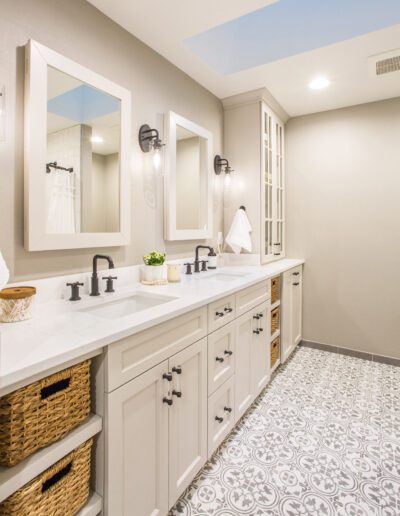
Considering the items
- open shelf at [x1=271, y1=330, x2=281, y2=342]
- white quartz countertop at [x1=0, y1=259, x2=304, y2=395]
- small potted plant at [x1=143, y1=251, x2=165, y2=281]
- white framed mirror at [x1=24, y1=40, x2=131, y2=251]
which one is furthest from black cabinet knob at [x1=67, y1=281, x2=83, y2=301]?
open shelf at [x1=271, y1=330, x2=281, y2=342]

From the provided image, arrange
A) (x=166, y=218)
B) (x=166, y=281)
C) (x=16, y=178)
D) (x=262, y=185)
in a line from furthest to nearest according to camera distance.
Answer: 1. (x=262, y=185)
2. (x=166, y=218)
3. (x=166, y=281)
4. (x=16, y=178)

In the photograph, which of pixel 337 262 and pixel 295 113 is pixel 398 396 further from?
pixel 295 113

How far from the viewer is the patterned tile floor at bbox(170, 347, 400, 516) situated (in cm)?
140

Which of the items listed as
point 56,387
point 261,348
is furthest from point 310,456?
point 56,387

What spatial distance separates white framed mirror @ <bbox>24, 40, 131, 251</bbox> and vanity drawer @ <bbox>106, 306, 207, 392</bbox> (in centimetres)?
67

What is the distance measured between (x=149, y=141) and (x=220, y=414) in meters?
1.72

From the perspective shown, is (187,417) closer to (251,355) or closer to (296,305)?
(251,355)

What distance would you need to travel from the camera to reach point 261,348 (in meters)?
2.22

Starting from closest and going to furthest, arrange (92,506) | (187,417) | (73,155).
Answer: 1. (92,506)
2. (187,417)
3. (73,155)

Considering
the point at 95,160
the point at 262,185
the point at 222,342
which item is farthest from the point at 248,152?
the point at 222,342

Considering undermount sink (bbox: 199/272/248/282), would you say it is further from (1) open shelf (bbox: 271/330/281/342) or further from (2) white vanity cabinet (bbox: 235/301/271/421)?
(1) open shelf (bbox: 271/330/281/342)

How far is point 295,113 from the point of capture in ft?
10.5

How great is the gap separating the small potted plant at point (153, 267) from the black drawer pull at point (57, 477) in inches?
43.2

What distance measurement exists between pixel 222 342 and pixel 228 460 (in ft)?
2.06
